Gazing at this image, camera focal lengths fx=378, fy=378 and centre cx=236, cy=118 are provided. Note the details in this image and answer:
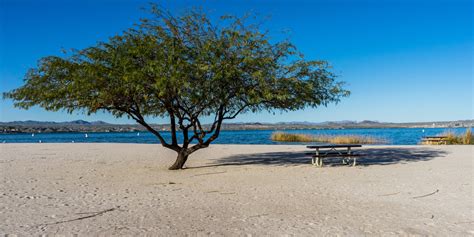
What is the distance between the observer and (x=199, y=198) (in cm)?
890

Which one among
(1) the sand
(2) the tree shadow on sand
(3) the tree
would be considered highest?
(3) the tree

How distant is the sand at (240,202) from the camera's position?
20.5ft

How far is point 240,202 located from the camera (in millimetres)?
8375

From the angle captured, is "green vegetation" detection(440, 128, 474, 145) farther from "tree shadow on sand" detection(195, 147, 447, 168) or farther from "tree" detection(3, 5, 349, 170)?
"tree" detection(3, 5, 349, 170)

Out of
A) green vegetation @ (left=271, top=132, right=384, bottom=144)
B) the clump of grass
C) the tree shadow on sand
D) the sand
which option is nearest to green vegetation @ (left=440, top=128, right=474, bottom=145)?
green vegetation @ (left=271, top=132, right=384, bottom=144)

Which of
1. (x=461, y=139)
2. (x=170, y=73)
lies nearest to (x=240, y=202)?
(x=170, y=73)

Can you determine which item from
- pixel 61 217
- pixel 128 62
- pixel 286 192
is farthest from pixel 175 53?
pixel 61 217

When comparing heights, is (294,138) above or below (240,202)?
above

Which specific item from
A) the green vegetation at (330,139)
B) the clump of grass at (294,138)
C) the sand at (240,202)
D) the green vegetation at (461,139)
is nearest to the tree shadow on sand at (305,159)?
the sand at (240,202)

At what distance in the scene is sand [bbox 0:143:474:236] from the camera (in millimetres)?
6258

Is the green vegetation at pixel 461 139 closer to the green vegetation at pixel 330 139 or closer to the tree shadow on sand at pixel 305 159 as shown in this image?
the green vegetation at pixel 330 139

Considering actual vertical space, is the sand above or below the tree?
below

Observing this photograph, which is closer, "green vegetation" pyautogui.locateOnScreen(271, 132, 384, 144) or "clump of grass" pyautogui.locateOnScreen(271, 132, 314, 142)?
"green vegetation" pyautogui.locateOnScreen(271, 132, 384, 144)

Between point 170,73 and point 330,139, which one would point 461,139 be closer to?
point 330,139
